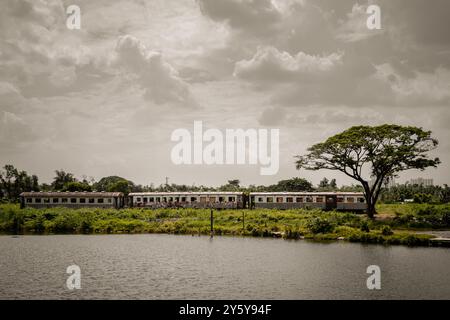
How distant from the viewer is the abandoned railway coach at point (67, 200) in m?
80.8

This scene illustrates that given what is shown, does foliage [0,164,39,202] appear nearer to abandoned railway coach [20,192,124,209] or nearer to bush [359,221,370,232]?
abandoned railway coach [20,192,124,209]

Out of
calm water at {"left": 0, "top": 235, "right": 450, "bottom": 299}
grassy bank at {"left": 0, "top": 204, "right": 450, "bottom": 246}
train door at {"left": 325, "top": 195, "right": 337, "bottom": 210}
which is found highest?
train door at {"left": 325, "top": 195, "right": 337, "bottom": 210}

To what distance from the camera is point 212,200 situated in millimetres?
77875

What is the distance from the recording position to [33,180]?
12644cm

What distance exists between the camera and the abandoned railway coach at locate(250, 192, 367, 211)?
72250 mm

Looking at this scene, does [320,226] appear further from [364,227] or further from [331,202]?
[331,202]

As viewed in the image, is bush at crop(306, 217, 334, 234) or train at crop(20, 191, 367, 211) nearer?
bush at crop(306, 217, 334, 234)

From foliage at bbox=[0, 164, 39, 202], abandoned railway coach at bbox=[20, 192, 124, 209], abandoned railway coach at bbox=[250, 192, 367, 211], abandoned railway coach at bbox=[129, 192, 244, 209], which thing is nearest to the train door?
abandoned railway coach at bbox=[250, 192, 367, 211]

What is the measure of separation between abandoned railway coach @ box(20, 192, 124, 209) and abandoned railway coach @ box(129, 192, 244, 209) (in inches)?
207

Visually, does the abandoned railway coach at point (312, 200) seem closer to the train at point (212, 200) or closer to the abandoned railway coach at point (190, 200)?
the train at point (212, 200)

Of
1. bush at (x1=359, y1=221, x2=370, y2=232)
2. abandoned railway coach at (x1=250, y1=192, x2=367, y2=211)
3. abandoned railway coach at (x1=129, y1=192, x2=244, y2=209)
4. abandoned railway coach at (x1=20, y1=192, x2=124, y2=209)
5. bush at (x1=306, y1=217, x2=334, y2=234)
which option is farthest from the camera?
abandoned railway coach at (x1=20, y1=192, x2=124, y2=209)

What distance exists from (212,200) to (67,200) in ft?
85.6
